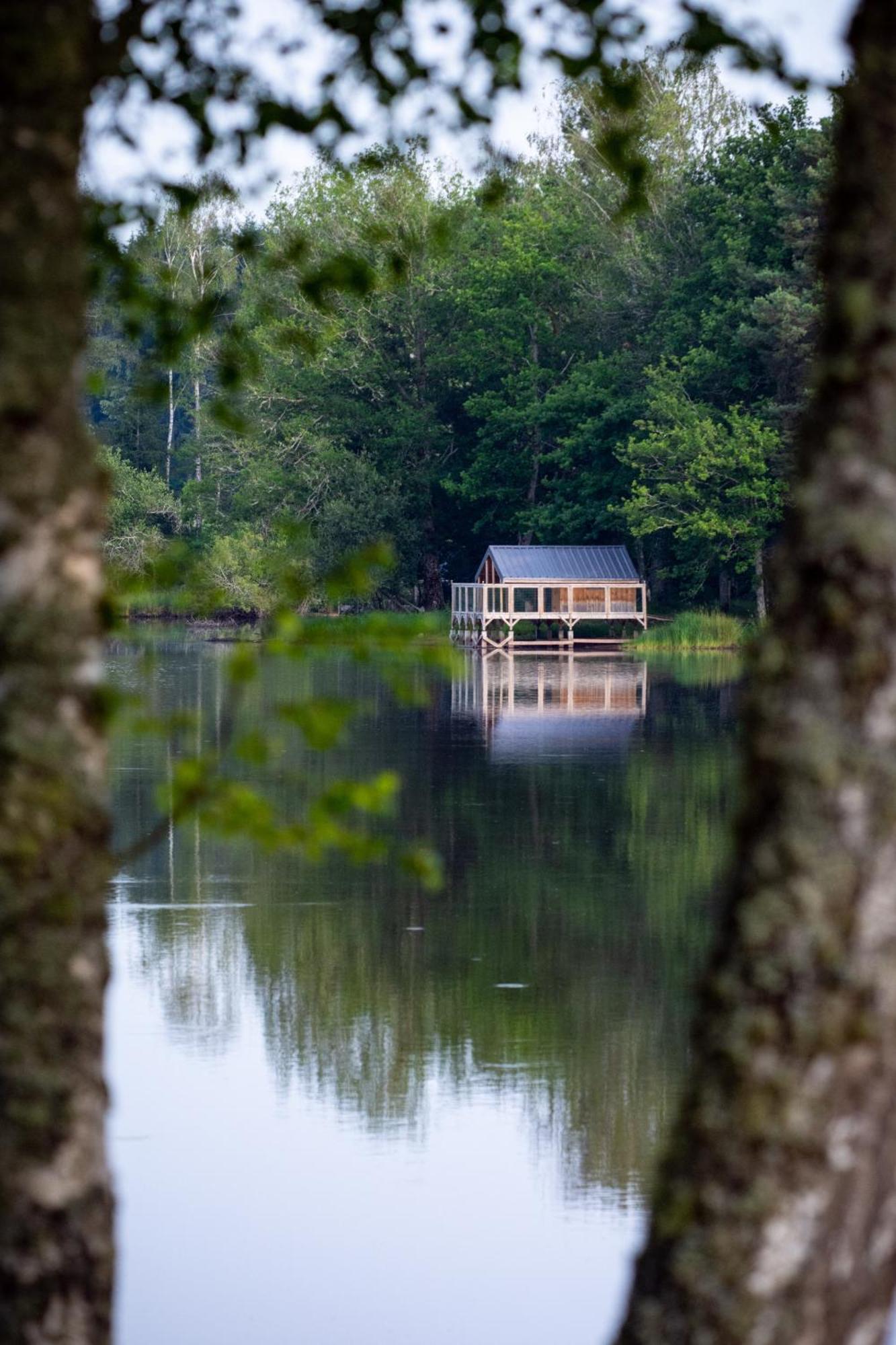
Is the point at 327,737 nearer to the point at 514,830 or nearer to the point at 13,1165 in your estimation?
the point at 13,1165

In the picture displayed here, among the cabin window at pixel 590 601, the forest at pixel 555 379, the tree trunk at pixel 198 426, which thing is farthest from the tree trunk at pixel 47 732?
the tree trunk at pixel 198 426

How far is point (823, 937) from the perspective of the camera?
9.57 ft

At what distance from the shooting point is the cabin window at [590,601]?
62.2 metres

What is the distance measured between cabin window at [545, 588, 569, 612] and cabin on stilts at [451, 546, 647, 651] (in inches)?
0.8

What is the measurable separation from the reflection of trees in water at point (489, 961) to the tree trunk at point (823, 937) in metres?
4.68

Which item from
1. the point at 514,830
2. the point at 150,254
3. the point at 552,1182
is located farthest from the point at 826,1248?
the point at 514,830

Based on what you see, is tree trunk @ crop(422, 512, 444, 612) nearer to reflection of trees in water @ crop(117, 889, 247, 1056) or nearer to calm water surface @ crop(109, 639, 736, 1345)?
calm water surface @ crop(109, 639, 736, 1345)

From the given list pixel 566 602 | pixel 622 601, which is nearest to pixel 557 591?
pixel 566 602

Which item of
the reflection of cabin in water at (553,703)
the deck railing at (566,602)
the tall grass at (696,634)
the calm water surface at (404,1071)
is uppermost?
the deck railing at (566,602)

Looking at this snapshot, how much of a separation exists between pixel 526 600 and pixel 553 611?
10.5ft

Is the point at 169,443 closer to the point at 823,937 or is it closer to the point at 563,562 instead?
the point at 563,562

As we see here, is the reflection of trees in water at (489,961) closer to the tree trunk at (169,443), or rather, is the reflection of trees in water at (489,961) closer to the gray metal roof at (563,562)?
the gray metal roof at (563,562)

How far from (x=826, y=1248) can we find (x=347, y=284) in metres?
2.03

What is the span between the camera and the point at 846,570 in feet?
9.55
